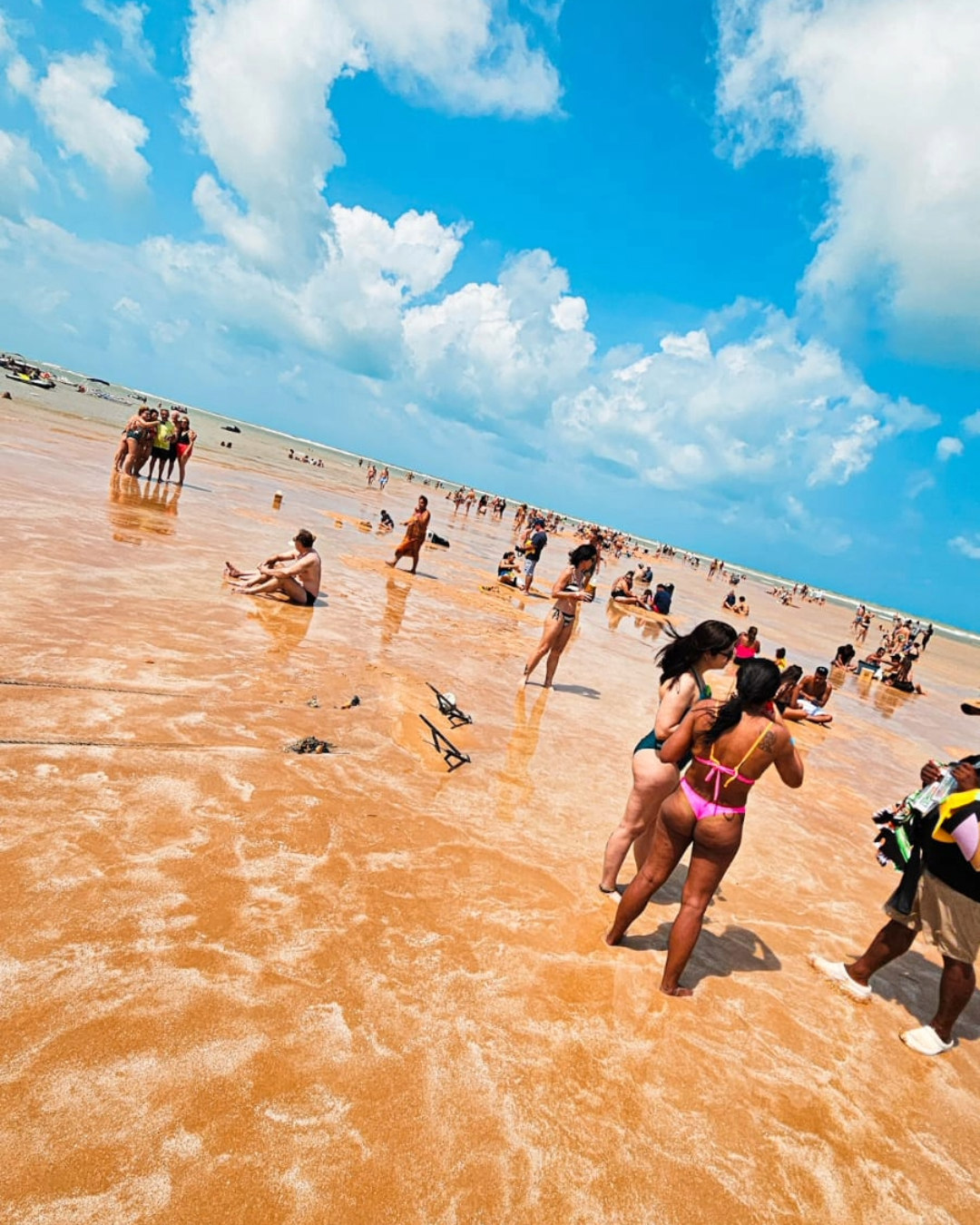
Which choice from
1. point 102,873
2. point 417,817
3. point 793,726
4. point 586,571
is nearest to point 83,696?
point 102,873

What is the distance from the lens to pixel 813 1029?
12.3 feet

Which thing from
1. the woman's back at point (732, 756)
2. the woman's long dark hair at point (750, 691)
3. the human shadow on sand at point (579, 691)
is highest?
the woman's long dark hair at point (750, 691)

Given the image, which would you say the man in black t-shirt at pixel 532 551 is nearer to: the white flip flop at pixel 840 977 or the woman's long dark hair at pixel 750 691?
the white flip flop at pixel 840 977

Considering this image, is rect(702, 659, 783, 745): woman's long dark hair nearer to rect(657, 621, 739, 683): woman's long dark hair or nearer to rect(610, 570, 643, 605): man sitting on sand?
rect(657, 621, 739, 683): woman's long dark hair

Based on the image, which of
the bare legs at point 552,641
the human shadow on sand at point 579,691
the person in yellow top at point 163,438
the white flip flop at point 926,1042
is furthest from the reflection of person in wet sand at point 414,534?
the white flip flop at point 926,1042

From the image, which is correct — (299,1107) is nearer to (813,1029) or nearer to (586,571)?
(813,1029)

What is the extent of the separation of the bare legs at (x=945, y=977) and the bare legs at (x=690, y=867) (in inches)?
55.5

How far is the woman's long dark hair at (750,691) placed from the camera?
327 centimetres

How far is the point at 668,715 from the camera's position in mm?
4172

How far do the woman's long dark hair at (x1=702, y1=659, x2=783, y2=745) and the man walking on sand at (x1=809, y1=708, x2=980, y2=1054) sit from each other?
147cm

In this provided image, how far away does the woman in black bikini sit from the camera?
301 inches

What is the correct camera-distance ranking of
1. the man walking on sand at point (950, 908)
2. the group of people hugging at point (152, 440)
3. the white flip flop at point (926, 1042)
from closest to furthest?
1. the man walking on sand at point (950, 908)
2. the white flip flop at point (926, 1042)
3. the group of people hugging at point (152, 440)

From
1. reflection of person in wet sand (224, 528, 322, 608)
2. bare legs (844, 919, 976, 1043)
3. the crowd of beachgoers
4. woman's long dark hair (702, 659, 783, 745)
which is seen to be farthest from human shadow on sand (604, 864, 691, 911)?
reflection of person in wet sand (224, 528, 322, 608)

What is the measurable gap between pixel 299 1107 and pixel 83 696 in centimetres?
399
